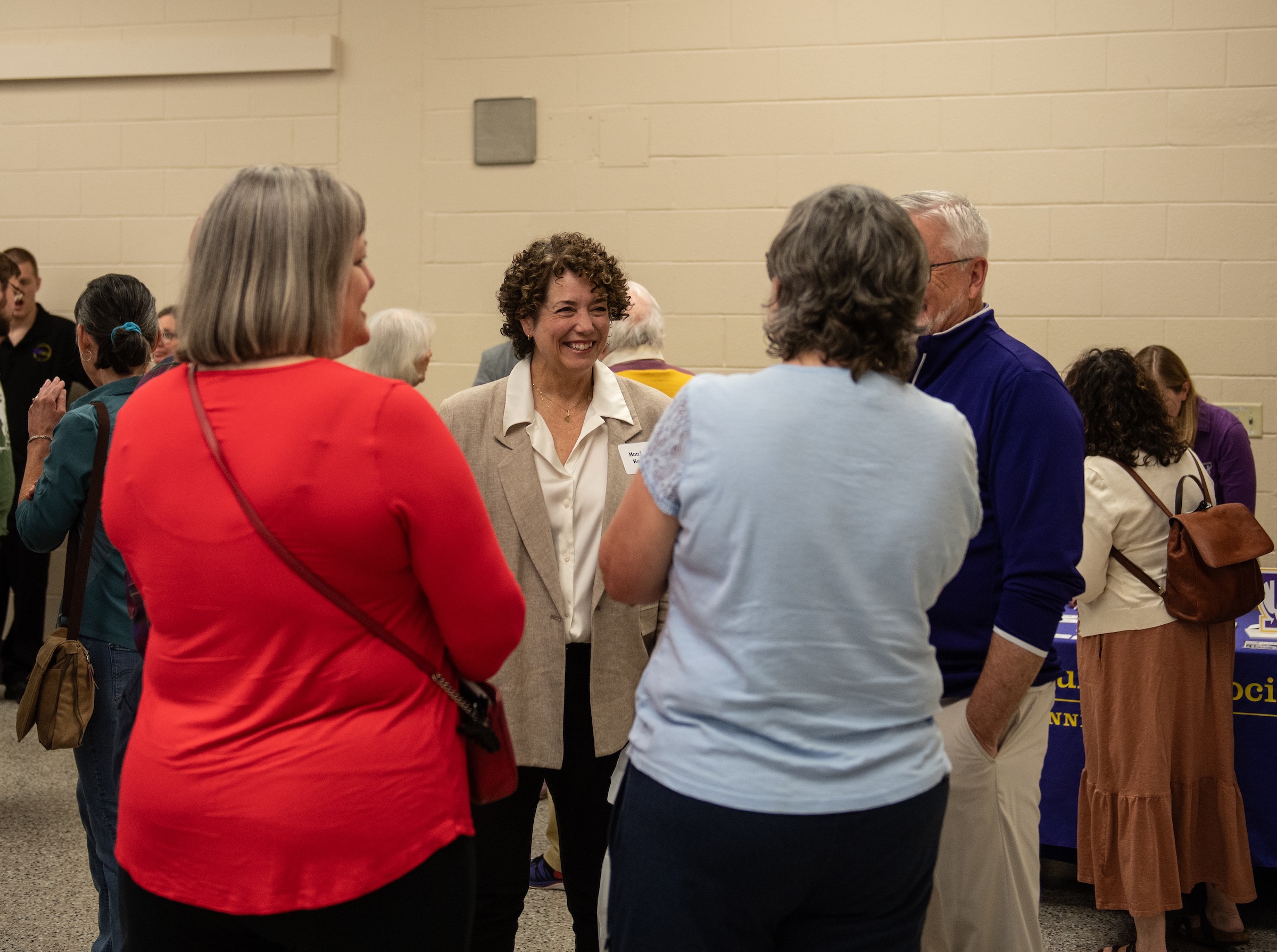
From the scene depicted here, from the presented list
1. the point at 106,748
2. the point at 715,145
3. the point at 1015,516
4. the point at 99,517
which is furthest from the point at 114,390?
the point at 715,145

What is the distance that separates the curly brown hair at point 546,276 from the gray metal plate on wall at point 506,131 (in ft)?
8.29

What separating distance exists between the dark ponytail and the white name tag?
1042 millimetres

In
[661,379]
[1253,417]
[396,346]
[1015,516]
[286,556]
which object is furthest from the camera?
[1253,417]

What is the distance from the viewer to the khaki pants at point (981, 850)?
1569 millimetres

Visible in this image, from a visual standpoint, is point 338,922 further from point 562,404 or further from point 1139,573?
point 1139,573

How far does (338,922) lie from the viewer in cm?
106

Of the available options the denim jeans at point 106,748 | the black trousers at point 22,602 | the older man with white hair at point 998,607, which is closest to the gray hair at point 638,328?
the older man with white hair at point 998,607

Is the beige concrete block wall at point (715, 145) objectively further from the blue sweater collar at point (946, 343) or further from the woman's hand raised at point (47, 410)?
the blue sweater collar at point (946, 343)

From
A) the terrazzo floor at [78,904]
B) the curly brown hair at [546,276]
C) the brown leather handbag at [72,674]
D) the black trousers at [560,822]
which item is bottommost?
the terrazzo floor at [78,904]

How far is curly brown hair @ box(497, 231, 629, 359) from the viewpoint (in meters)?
2.02

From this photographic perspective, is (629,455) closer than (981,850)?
No

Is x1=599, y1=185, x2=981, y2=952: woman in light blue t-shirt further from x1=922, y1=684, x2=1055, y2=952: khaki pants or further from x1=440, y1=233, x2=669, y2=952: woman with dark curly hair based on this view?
x1=440, y1=233, x2=669, y2=952: woman with dark curly hair

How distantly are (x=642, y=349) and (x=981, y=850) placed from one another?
170cm

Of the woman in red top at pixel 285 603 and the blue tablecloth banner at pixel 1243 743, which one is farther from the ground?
the woman in red top at pixel 285 603
